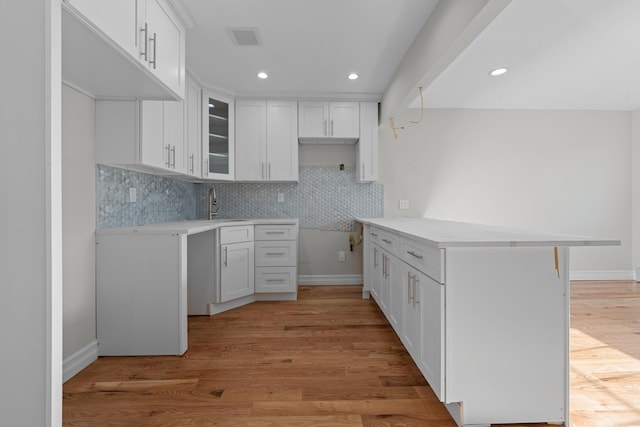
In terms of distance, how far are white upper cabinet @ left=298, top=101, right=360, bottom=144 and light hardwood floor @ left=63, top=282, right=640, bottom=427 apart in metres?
2.09

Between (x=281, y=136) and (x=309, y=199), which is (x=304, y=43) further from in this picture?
(x=309, y=199)

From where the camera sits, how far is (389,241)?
2424mm

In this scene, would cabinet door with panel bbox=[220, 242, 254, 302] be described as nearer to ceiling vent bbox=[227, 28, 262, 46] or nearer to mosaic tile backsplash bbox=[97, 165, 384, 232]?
mosaic tile backsplash bbox=[97, 165, 384, 232]

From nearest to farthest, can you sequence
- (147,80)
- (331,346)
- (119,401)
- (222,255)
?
1. (119,401)
2. (147,80)
3. (331,346)
4. (222,255)

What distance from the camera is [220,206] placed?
4.22 m

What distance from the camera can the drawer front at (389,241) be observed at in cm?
224

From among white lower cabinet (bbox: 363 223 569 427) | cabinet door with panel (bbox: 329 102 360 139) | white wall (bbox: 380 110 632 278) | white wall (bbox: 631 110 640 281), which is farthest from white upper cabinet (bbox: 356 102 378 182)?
white wall (bbox: 631 110 640 281)

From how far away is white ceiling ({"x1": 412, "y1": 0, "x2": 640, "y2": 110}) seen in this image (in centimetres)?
228

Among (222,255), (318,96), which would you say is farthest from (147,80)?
(318,96)

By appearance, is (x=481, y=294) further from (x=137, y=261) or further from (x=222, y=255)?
(x=222, y=255)

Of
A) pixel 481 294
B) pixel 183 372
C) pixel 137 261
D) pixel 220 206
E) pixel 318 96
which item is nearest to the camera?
pixel 481 294
